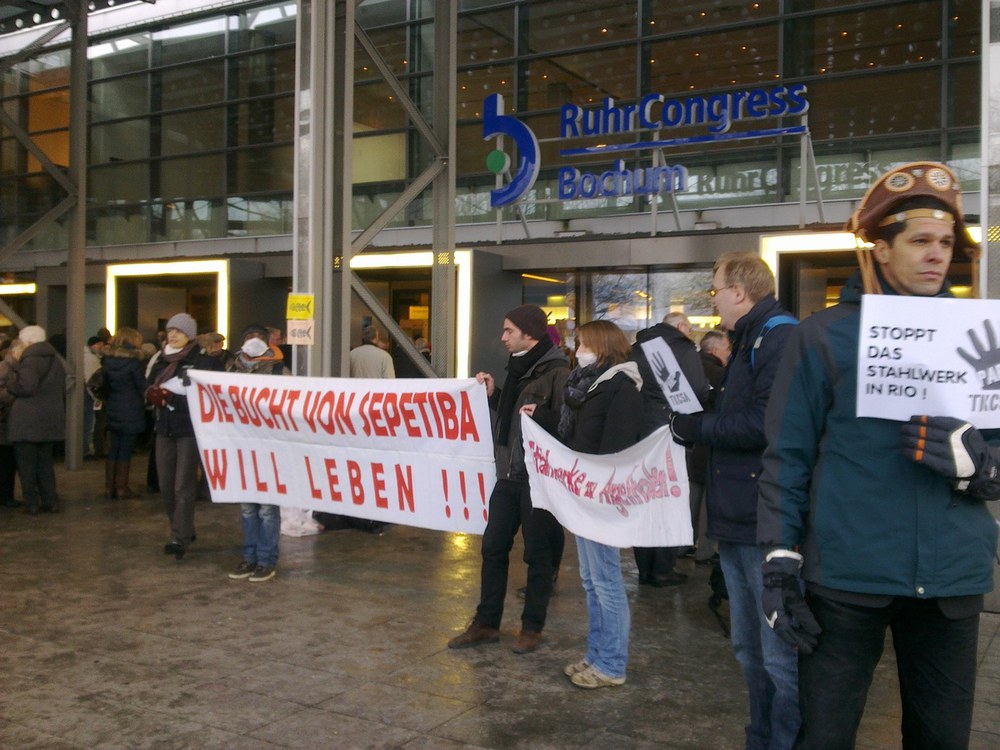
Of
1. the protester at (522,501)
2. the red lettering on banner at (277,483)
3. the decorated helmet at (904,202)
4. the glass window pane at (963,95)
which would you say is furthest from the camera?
the glass window pane at (963,95)

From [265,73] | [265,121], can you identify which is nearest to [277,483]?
[265,121]

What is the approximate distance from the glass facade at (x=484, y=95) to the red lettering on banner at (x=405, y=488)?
1004 cm

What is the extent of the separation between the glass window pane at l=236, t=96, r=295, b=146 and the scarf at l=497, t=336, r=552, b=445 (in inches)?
676

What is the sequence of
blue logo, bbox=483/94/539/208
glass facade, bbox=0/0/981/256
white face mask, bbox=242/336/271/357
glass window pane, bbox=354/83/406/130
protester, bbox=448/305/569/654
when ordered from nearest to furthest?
1. protester, bbox=448/305/569/654
2. white face mask, bbox=242/336/271/357
3. glass facade, bbox=0/0/981/256
4. blue logo, bbox=483/94/539/208
5. glass window pane, bbox=354/83/406/130

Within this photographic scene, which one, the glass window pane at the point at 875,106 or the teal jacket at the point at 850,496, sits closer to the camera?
the teal jacket at the point at 850,496

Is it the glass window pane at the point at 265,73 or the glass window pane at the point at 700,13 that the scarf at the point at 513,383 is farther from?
the glass window pane at the point at 265,73

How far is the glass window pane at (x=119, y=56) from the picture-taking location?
2422 cm

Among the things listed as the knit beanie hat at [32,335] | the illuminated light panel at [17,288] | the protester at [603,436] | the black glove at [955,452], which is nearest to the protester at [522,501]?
the protester at [603,436]

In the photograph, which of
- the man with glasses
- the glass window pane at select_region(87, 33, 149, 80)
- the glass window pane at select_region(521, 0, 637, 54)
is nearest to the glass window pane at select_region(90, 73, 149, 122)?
the glass window pane at select_region(87, 33, 149, 80)

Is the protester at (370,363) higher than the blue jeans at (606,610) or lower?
higher

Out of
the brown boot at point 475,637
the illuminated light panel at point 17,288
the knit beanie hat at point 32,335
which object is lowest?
the brown boot at point 475,637

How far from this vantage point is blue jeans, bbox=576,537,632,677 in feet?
17.9

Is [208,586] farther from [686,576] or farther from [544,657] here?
[686,576]

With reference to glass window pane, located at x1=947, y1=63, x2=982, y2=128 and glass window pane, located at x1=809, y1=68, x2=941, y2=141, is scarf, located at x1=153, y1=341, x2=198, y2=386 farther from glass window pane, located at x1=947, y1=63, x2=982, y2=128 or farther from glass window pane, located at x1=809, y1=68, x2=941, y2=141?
glass window pane, located at x1=947, y1=63, x2=982, y2=128
